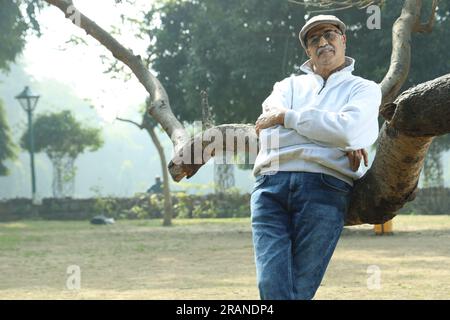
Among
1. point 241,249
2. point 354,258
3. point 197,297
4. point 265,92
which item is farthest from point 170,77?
point 197,297

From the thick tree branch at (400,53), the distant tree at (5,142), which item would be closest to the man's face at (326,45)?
the thick tree branch at (400,53)

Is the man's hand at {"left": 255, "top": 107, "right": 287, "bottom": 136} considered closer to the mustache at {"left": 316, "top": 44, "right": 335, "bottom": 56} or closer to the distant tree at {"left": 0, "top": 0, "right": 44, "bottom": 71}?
the mustache at {"left": 316, "top": 44, "right": 335, "bottom": 56}

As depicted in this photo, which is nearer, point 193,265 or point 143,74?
point 143,74

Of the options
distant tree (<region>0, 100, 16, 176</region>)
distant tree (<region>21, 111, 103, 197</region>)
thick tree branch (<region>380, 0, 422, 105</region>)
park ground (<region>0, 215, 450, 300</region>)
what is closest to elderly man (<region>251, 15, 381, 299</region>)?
thick tree branch (<region>380, 0, 422, 105</region>)

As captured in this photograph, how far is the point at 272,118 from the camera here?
12.3 feet

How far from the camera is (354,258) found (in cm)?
1373

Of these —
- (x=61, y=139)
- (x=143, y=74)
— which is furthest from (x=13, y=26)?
(x=143, y=74)

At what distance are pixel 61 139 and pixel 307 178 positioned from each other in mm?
33813

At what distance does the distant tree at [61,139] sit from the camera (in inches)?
1437

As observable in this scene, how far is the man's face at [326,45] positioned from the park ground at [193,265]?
542 cm

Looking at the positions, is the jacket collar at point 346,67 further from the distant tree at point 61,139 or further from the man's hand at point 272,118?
the distant tree at point 61,139

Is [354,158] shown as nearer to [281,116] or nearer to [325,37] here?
[281,116]
